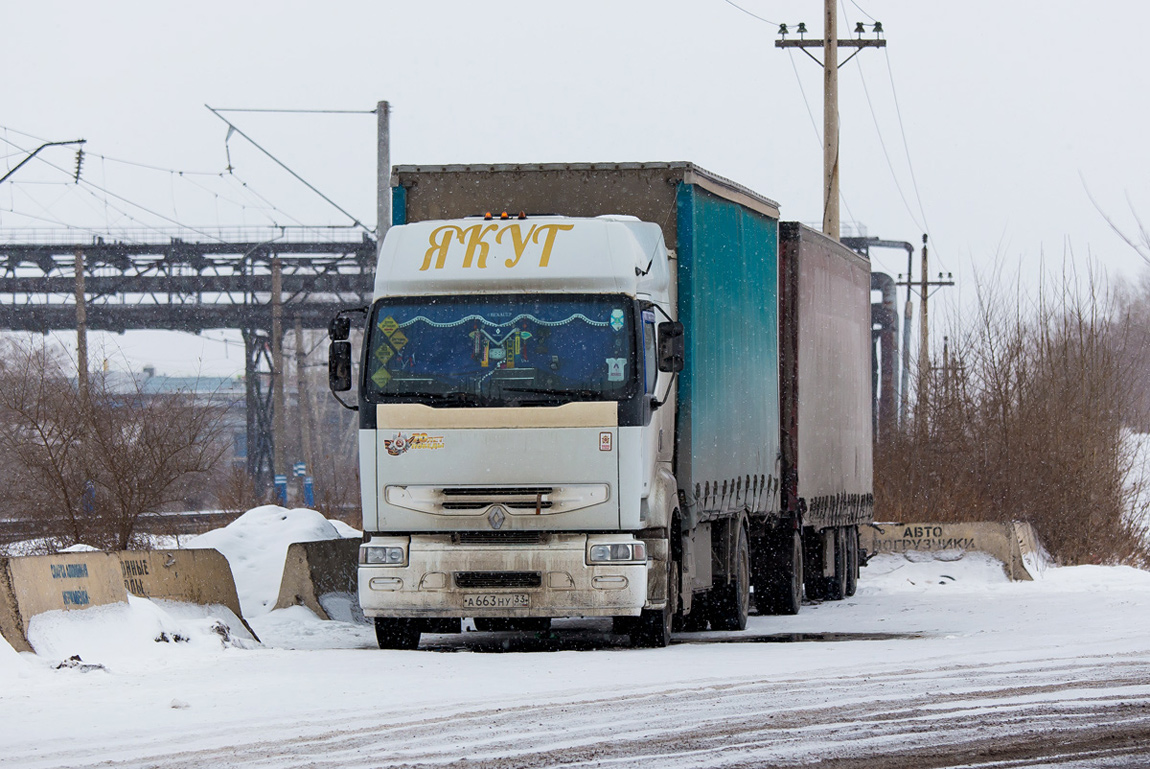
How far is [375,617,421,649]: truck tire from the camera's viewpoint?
13.4 meters

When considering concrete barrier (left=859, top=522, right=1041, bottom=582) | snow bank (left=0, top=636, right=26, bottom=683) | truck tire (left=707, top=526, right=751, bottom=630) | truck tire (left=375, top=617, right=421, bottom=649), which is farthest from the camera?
concrete barrier (left=859, top=522, right=1041, bottom=582)

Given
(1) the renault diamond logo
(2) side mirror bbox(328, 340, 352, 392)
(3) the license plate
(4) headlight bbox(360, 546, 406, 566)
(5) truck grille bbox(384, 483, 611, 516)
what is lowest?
(3) the license plate

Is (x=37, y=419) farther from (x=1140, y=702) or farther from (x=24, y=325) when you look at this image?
(x=24, y=325)

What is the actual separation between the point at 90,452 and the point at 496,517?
972 cm

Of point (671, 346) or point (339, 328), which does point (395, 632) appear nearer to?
point (339, 328)

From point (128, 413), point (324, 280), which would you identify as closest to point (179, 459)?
point (128, 413)

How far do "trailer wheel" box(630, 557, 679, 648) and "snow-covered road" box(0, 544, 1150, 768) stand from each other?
0.28 m

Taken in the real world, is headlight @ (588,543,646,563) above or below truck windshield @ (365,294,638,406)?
below

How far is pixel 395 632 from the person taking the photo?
13.4 m

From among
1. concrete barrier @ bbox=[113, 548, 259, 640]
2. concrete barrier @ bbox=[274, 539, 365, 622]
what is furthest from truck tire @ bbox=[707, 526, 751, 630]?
concrete barrier @ bbox=[113, 548, 259, 640]

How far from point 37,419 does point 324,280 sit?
37016 mm

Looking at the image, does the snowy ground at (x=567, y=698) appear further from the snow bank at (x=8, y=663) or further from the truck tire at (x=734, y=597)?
the truck tire at (x=734, y=597)

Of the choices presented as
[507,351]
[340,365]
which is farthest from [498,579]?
[340,365]

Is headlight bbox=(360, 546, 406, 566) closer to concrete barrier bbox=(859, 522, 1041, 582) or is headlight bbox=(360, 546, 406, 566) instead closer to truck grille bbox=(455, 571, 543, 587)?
truck grille bbox=(455, 571, 543, 587)
